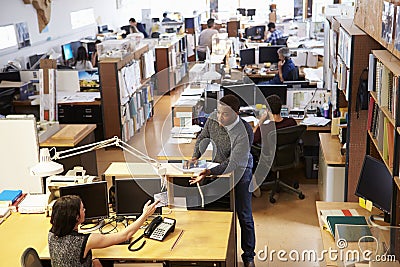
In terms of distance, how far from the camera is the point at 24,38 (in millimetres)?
10141

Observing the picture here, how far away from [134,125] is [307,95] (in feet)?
9.58

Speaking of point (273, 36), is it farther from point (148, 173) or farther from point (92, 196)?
point (92, 196)

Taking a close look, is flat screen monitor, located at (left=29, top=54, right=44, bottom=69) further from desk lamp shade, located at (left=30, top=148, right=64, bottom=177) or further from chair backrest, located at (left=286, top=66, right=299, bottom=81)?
desk lamp shade, located at (left=30, top=148, right=64, bottom=177)

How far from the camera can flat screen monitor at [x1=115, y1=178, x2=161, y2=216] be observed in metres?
3.99

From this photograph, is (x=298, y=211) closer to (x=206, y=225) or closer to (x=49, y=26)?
(x=206, y=225)

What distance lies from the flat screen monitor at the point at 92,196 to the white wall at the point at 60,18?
19.7 ft

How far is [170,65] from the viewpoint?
10969 mm

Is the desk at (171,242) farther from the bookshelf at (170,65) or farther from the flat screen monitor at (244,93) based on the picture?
the bookshelf at (170,65)

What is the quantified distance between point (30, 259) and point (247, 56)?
7.16 meters

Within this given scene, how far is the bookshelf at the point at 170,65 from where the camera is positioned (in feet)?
35.4

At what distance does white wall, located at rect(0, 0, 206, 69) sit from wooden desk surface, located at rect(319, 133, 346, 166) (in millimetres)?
5933

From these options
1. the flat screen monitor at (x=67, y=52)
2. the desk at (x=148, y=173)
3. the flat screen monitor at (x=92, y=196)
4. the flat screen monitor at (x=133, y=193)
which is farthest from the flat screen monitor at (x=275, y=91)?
the flat screen monitor at (x=67, y=52)

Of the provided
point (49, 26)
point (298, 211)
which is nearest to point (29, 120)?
point (298, 211)

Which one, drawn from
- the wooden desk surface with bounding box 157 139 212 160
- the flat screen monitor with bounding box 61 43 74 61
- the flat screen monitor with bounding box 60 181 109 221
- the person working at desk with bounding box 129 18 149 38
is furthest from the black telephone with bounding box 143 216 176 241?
the person working at desk with bounding box 129 18 149 38
